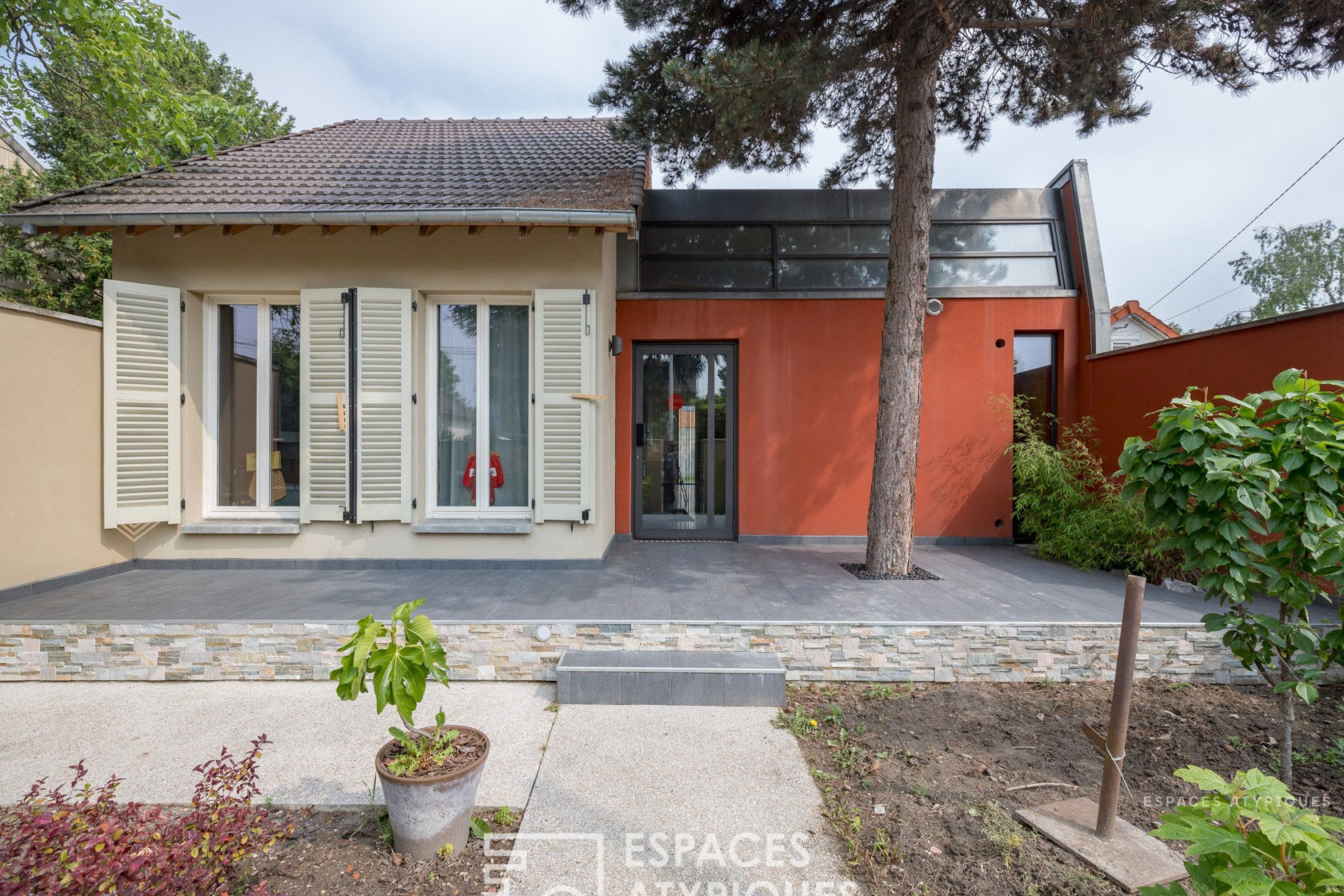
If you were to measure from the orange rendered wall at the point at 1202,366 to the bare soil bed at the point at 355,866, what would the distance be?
19.2 ft

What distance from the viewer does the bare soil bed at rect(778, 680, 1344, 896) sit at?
2020 millimetres

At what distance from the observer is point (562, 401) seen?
4898 mm

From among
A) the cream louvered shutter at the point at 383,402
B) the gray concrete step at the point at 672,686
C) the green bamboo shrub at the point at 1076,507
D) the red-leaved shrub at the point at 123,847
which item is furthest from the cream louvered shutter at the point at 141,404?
the green bamboo shrub at the point at 1076,507

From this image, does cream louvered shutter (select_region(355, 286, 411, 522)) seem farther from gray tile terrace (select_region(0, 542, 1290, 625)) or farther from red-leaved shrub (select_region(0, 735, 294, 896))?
red-leaved shrub (select_region(0, 735, 294, 896))

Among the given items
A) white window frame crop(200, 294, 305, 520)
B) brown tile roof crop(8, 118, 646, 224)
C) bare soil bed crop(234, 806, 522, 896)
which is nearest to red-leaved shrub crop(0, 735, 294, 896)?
bare soil bed crop(234, 806, 522, 896)

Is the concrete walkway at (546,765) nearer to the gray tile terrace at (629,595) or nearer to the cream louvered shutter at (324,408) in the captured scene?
the gray tile terrace at (629,595)

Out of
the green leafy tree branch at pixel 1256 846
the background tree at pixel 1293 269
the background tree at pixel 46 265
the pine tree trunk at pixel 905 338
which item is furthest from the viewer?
the background tree at pixel 1293 269

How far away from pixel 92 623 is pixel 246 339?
8.88 feet

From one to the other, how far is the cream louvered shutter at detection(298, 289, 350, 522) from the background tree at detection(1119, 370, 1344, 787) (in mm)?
5350

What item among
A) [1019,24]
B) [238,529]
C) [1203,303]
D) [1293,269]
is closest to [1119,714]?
[1019,24]

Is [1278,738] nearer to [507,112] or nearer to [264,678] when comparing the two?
[264,678]

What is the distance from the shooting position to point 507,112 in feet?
26.3

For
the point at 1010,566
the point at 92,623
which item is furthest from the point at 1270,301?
the point at 92,623

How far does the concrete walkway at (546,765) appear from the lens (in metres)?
2.01
